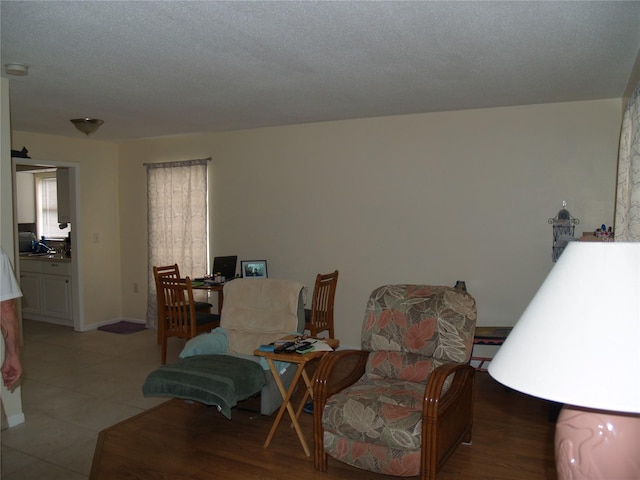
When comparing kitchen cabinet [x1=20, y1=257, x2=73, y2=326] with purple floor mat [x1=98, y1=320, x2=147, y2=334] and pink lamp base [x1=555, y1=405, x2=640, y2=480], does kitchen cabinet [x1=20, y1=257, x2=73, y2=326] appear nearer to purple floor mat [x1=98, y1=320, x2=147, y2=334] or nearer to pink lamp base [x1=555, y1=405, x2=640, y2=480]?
purple floor mat [x1=98, y1=320, x2=147, y2=334]

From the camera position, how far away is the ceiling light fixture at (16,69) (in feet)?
10.7

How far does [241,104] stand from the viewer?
4.48 m

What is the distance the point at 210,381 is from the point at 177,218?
3633 mm

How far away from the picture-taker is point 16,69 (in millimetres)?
3297

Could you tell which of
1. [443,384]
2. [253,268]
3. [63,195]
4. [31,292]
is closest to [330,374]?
[443,384]

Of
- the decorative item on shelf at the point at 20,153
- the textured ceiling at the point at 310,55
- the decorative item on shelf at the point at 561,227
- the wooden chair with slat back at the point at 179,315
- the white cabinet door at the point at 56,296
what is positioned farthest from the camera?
the white cabinet door at the point at 56,296

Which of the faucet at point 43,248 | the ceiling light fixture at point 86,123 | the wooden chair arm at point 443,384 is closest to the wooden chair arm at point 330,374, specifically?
the wooden chair arm at point 443,384

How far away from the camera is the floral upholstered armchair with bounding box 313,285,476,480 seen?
8.93 feet

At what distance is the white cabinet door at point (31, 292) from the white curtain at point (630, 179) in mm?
7052

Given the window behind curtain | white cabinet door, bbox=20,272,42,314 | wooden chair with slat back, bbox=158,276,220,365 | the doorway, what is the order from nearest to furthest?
wooden chair with slat back, bbox=158,276,220,365
the doorway
white cabinet door, bbox=20,272,42,314
the window behind curtain

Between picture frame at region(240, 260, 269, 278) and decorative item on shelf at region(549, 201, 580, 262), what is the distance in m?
3.08

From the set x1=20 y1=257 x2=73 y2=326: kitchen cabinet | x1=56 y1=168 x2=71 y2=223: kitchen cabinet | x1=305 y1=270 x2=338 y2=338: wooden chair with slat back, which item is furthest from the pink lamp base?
x1=56 y1=168 x2=71 y2=223: kitchen cabinet

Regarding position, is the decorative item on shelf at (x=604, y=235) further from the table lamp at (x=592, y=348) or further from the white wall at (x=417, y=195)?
the table lamp at (x=592, y=348)

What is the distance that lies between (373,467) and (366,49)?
239 centimetres
